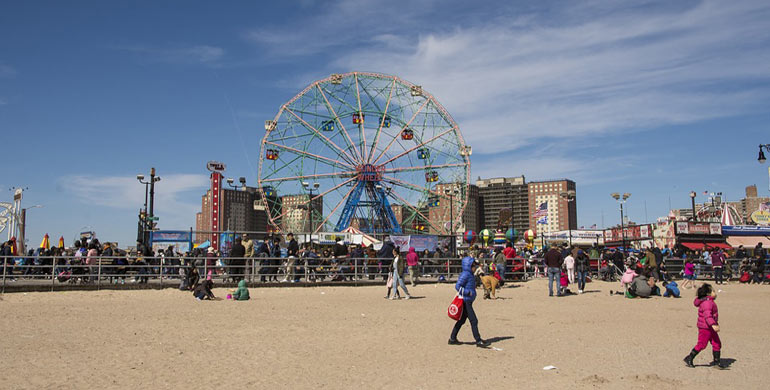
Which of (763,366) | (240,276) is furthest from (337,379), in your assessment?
(240,276)

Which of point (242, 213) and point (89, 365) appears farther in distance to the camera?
point (242, 213)

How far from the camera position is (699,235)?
143ft

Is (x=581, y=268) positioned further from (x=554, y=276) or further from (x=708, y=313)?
(x=708, y=313)

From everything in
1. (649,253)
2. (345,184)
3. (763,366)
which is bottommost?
(763,366)

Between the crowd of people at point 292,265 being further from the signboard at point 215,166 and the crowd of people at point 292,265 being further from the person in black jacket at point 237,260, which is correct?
the signboard at point 215,166

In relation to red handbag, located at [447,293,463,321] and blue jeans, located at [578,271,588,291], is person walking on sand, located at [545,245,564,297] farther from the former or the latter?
red handbag, located at [447,293,463,321]

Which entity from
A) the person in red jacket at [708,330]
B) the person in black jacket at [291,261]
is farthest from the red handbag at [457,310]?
the person in black jacket at [291,261]

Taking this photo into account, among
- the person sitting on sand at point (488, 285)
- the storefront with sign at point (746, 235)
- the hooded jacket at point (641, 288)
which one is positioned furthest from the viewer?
the storefront with sign at point (746, 235)

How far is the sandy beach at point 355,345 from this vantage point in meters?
7.39

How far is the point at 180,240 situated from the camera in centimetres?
2517

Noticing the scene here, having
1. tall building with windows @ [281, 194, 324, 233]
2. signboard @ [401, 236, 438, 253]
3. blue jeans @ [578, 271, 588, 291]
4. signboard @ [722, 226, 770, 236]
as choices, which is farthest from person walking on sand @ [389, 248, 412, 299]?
signboard @ [722, 226, 770, 236]

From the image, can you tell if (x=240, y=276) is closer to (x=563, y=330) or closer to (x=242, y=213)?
(x=563, y=330)

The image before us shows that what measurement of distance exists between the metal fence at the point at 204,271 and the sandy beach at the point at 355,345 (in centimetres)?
273

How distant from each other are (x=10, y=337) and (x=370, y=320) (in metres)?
6.45
